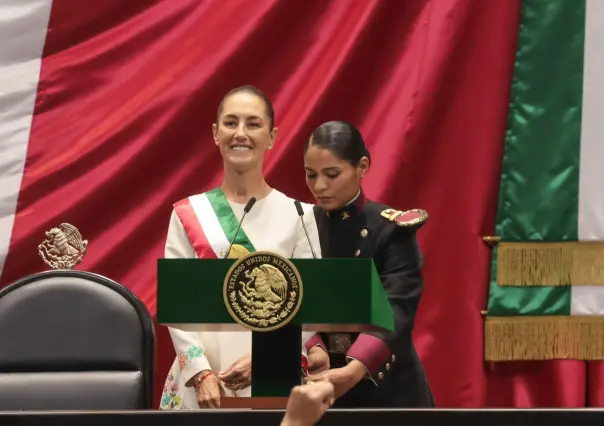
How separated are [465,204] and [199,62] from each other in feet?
2.76

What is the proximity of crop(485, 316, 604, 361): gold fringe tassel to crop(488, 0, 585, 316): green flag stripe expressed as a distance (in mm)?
76

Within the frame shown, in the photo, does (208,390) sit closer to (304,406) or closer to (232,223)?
(232,223)

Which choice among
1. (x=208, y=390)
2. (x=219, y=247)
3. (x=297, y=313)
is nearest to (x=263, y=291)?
(x=297, y=313)

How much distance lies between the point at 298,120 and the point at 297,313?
1.43m

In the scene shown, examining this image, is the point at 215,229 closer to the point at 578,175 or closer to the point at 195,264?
the point at 195,264

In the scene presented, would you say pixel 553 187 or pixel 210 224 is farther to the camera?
pixel 553 187

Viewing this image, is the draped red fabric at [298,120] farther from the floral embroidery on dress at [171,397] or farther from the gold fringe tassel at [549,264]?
the floral embroidery on dress at [171,397]

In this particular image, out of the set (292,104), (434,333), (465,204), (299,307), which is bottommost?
(434,333)

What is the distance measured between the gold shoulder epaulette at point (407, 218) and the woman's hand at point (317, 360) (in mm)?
312

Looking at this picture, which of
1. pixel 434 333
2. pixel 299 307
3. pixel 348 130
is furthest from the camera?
pixel 434 333

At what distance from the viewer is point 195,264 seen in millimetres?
1514

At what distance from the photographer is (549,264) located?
2844mm

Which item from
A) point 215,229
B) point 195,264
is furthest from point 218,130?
point 195,264

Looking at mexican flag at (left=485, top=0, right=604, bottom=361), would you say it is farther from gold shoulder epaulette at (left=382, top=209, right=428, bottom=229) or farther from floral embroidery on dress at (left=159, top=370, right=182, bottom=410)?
floral embroidery on dress at (left=159, top=370, right=182, bottom=410)
